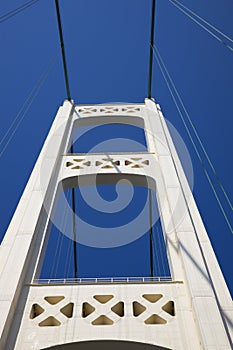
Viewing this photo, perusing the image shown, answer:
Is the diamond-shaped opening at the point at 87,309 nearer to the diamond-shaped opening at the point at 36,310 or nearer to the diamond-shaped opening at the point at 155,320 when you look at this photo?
the diamond-shaped opening at the point at 36,310

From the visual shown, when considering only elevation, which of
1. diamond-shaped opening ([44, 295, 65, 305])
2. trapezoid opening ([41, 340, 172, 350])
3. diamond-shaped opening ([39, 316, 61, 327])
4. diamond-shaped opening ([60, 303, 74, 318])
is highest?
diamond-shaped opening ([44, 295, 65, 305])

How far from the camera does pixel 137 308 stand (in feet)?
17.9

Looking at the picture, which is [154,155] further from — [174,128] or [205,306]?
[205,306]

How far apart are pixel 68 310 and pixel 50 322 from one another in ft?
→ 0.94

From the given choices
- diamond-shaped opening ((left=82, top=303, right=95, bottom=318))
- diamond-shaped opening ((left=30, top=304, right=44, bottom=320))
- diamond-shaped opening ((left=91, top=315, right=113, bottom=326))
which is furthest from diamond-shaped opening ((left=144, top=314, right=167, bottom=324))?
diamond-shaped opening ((left=30, top=304, right=44, bottom=320))

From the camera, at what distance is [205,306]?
4883mm

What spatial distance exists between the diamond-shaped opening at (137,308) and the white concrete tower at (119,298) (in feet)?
0.04

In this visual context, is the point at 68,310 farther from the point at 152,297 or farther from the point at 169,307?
the point at 169,307

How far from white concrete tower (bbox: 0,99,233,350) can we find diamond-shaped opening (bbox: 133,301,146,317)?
13 mm

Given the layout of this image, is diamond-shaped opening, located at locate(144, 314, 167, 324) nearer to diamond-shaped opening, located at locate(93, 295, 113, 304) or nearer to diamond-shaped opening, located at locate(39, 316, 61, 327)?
diamond-shaped opening, located at locate(93, 295, 113, 304)

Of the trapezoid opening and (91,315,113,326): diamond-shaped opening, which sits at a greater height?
(91,315,113,326): diamond-shaped opening

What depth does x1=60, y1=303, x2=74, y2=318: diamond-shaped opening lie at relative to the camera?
17.5 ft

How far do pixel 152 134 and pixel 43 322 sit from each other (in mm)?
6003

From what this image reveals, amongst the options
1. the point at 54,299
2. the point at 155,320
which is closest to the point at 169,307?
the point at 155,320
